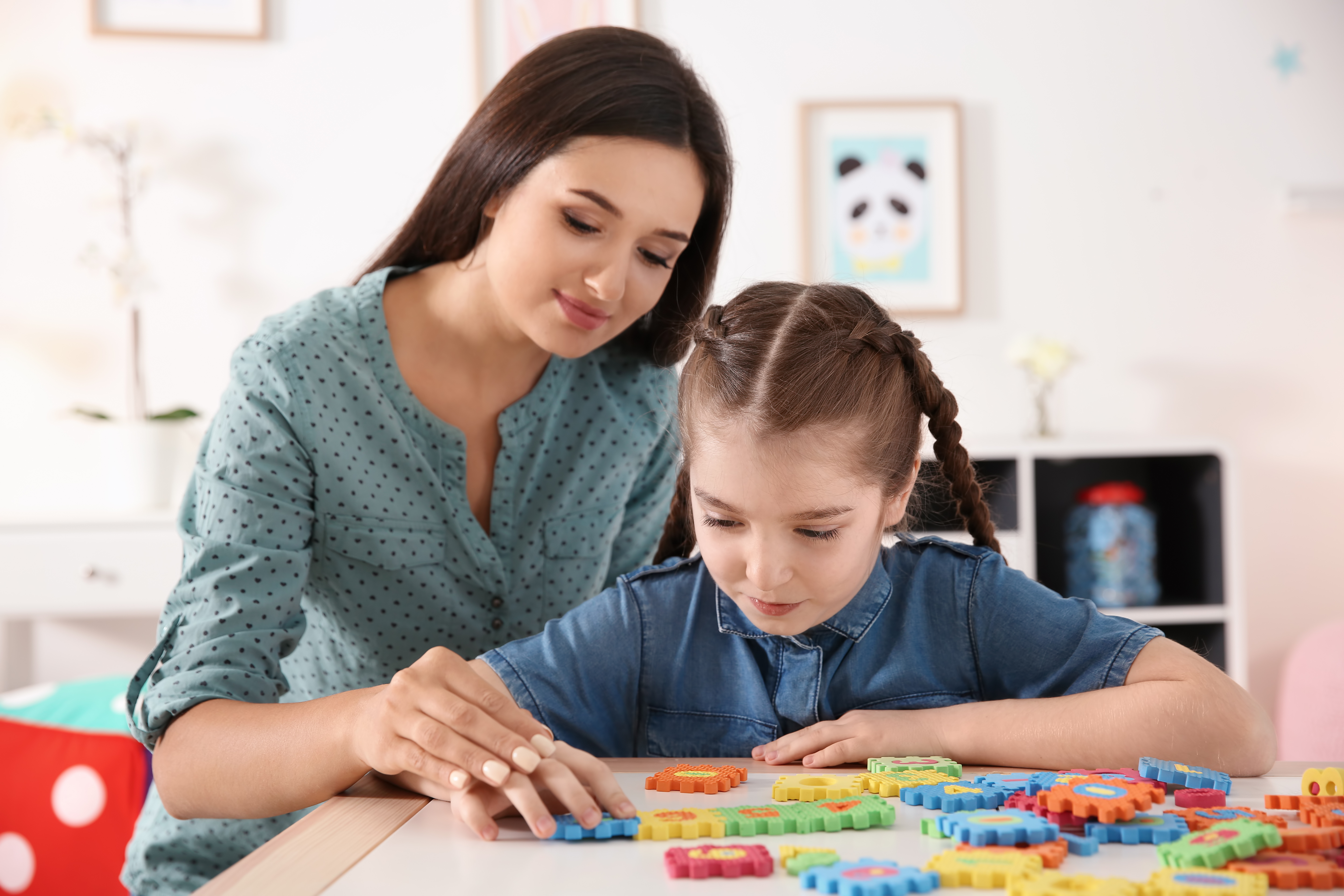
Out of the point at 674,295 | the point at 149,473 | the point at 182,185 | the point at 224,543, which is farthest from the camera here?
the point at 182,185

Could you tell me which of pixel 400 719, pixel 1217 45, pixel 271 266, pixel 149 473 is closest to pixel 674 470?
pixel 400 719

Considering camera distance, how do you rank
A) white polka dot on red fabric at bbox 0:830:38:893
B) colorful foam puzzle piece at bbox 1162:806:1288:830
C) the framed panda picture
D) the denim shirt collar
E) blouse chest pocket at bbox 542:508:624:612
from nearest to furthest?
colorful foam puzzle piece at bbox 1162:806:1288:830 < the denim shirt collar < blouse chest pocket at bbox 542:508:624:612 < white polka dot on red fabric at bbox 0:830:38:893 < the framed panda picture

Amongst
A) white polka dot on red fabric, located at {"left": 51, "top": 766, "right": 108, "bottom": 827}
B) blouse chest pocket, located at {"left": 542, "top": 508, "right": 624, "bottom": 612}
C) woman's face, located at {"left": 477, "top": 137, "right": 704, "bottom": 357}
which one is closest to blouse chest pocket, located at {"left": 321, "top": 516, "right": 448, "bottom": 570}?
blouse chest pocket, located at {"left": 542, "top": 508, "right": 624, "bottom": 612}

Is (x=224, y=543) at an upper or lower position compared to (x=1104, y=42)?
lower

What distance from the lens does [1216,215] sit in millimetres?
2684

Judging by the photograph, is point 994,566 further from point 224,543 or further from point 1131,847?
point 224,543

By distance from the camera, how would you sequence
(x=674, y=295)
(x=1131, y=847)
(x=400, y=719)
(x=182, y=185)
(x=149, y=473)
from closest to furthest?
(x=1131, y=847) → (x=400, y=719) → (x=674, y=295) → (x=149, y=473) → (x=182, y=185)

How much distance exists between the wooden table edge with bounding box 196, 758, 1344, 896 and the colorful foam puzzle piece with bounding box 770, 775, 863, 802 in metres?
0.04

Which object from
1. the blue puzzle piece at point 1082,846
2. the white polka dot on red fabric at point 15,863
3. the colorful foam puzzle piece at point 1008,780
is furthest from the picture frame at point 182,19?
the blue puzzle piece at point 1082,846

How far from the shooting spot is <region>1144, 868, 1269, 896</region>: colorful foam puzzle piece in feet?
1.69

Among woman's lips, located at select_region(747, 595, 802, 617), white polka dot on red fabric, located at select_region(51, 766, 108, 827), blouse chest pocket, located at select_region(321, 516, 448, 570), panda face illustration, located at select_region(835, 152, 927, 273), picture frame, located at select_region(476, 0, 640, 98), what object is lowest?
white polka dot on red fabric, located at select_region(51, 766, 108, 827)

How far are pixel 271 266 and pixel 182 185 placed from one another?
0.28 m

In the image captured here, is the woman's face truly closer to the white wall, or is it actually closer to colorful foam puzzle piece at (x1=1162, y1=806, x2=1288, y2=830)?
colorful foam puzzle piece at (x1=1162, y1=806, x2=1288, y2=830)

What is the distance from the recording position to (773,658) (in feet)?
3.18
